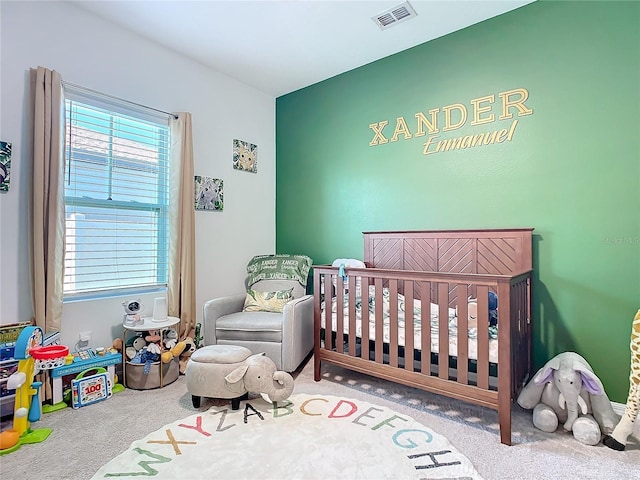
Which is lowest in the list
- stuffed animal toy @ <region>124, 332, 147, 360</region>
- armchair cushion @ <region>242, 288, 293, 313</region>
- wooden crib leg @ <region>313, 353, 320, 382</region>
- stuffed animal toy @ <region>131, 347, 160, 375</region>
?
wooden crib leg @ <region>313, 353, 320, 382</region>

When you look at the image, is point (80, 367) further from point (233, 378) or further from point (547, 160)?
point (547, 160)

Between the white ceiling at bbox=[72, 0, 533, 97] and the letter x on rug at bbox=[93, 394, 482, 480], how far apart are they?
2633 millimetres

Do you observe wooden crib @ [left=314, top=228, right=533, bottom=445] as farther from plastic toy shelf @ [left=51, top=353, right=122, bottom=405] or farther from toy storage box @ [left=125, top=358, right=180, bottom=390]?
plastic toy shelf @ [left=51, top=353, right=122, bottom=405]

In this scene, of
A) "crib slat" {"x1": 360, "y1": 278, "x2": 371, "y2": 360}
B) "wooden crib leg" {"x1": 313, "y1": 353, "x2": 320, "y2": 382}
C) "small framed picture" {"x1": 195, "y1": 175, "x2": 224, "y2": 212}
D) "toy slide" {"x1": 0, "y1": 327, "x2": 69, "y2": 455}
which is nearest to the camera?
"toy slide" {"x1": 0, "y1": 327, "x2": 69, "y2": 455}

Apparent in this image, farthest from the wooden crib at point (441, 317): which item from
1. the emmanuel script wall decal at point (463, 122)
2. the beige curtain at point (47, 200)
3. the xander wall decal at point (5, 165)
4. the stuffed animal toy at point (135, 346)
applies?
the xander wall decal at point (5, 165)

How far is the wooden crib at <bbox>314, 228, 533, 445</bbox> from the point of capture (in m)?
1.86

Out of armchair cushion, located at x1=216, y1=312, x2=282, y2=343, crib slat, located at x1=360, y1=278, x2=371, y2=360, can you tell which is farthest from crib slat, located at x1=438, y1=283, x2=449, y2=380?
armchair cushion, located at x1=216, y1=312, x2=282, y2=343

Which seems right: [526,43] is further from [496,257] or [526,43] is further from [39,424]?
[39,424]

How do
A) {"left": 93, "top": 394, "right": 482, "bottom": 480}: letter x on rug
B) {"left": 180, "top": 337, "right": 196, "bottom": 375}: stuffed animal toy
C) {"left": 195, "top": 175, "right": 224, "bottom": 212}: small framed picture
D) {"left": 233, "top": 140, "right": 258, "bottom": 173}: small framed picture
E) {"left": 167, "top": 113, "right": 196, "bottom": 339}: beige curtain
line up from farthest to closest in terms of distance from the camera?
{"left": 233, "top": 140, "right": 258, "bottom": 173}: small framed picture, {"left": 195, "top": 175, "right": 224, "bottom": 212}: small framed picture, {"left": 167, "top": 113, "right": 196, "bottom": 339}: beige curtain, {"left": 180, "top": 337, "right": 196, "bottom": 375}: stuffed animal toy, {"left": 93, "top": 394, "right": 482, "bottom": 480}: letter x on rug

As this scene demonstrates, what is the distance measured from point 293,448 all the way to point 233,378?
530 mm

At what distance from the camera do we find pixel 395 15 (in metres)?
2.47

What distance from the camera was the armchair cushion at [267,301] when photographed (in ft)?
9.76

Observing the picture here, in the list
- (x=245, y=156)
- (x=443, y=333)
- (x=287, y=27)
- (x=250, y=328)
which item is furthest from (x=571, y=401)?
(x=245, y=156)

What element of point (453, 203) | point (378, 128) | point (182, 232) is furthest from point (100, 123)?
point (453, 203)
